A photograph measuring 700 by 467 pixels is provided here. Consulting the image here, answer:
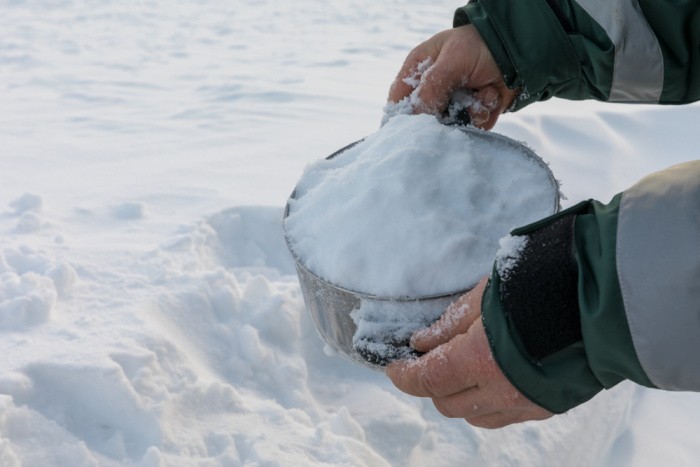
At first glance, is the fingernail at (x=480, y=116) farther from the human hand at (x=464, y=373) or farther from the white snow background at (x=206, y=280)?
the white snow background at (x=206, y=280)

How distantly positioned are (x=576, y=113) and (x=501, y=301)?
279 cm

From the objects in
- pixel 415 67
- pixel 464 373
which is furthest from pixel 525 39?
pixel 464 373

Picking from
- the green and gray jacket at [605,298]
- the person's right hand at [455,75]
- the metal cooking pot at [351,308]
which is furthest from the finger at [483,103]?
the green and gray jacket at [605,298]

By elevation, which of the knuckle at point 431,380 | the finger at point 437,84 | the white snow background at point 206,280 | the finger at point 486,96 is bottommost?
the white snow background at point 206,280

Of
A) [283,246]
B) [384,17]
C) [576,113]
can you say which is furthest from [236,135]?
[384,17]

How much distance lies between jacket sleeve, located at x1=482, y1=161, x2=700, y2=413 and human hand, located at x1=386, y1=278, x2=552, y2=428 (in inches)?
1.2

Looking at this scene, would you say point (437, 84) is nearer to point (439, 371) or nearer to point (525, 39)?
point (525, 39)

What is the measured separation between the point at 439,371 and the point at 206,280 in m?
Result: 1.10

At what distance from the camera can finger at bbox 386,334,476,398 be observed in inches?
39.8

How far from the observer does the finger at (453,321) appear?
1.01m

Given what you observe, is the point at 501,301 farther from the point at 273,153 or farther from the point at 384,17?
the point at 384,17

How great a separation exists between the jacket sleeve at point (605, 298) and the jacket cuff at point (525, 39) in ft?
2.04

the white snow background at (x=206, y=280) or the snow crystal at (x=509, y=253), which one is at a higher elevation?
the snow crystal at (x=509, y=253)

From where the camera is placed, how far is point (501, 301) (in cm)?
94
